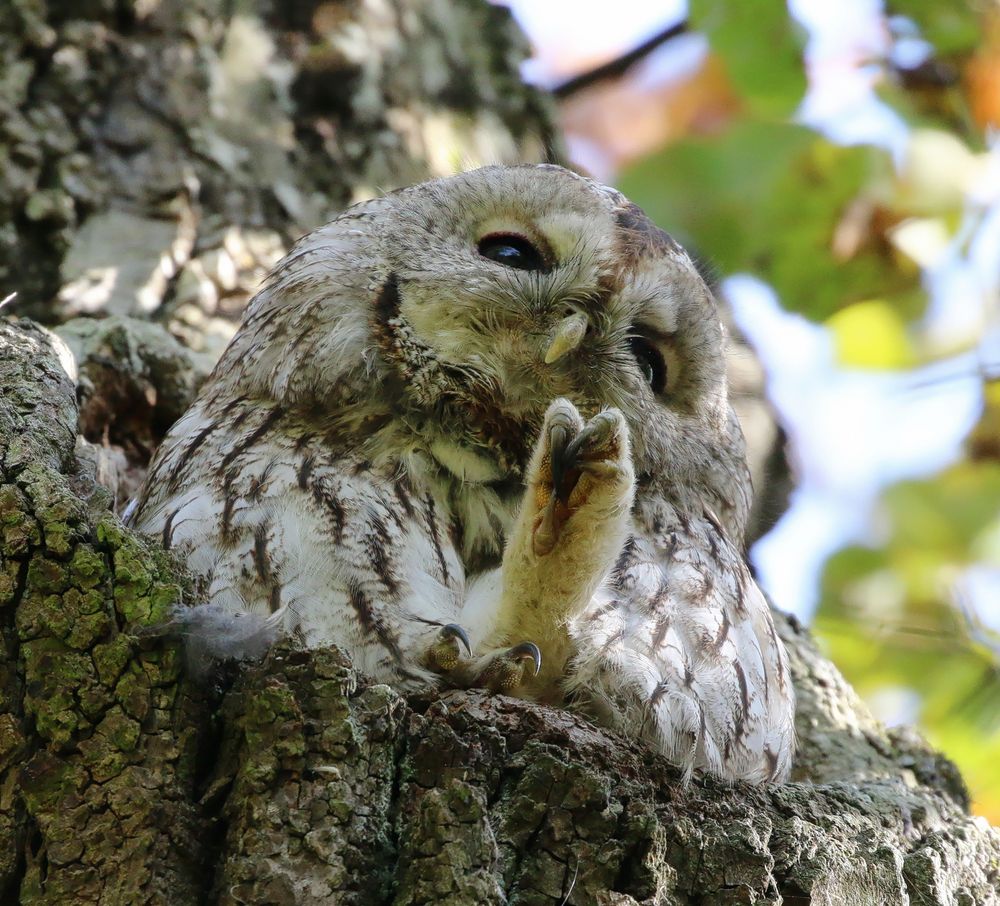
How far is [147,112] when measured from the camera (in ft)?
11.4

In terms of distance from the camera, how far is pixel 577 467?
199 cm

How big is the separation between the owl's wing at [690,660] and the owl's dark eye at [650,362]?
32 cm

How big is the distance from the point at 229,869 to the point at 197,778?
16cm

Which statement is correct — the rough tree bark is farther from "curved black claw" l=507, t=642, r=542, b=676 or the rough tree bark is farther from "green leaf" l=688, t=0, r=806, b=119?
"green leaf" l=688, t=0, r=806, b=119

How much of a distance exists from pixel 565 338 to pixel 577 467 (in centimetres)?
49

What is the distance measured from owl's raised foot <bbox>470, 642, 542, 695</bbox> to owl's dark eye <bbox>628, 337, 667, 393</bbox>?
0.83 metres

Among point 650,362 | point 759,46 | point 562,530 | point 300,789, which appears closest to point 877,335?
point 759,46

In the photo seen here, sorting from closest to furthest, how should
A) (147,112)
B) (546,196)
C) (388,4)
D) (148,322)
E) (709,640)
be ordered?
(709,640) → (546,196) → (148,322) → (147,112) → (388,4)

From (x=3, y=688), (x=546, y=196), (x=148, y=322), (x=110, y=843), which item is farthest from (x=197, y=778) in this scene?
(x=148, y=322)

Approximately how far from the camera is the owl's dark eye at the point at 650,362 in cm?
270

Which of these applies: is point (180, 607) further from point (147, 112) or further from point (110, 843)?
point (147, 112)

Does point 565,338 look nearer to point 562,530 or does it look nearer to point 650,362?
point 650,362

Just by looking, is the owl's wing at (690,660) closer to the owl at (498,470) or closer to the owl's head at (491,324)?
the owl at (498,470)

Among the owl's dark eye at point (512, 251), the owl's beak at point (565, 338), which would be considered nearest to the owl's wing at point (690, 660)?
the owl's beak at point (565, 338)
